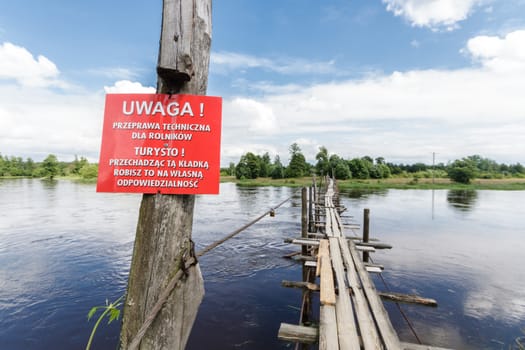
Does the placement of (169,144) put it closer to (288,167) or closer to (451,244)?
(451,244)

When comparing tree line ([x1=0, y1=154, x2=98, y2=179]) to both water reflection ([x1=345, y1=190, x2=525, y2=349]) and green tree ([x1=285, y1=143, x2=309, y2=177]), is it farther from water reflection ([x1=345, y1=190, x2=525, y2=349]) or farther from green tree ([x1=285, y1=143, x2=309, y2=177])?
water reflection ([x1=345, y1=190, x2=525, y2=349])

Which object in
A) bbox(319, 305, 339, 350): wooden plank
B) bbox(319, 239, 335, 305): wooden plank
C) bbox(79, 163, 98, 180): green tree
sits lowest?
bbox(319, 305, 339, 350): wooden plank

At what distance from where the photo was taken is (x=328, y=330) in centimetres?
303

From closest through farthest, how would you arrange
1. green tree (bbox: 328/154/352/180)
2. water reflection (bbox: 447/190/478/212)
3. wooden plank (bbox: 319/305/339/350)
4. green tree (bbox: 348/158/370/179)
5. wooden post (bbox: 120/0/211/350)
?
wooden post (bbox: 120/0/211/350)
wooden plank (bbox: 319/305/339/350)
water reflection (bbox: 447/190/478/212)
green tree (bbox: 328/154/352/180)
green tree (bbox: 348/158/370/179)

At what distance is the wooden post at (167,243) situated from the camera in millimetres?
1665

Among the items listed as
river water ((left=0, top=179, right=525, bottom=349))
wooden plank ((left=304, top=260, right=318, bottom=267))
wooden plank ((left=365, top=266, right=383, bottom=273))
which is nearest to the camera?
wooden plank ((left=365, top=266, right=383, bottom=273))

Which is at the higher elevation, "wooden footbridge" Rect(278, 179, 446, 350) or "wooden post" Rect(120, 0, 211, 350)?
"wooden post" Rect(120, 0, 211, 350)

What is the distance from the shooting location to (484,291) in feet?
32.3

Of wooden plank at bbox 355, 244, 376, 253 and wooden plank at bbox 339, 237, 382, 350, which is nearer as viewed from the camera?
wooden plank at bbox 339, 237, 382, 350

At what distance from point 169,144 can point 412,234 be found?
19.7m

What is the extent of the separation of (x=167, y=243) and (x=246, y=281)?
30.2 feet

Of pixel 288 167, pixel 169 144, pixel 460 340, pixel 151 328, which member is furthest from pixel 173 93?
pixel 288 167

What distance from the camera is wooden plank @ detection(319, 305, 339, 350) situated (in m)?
2.79

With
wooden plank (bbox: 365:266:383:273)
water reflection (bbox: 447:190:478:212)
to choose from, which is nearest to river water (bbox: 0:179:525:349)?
wooden plank (bbox: 365:266:383:273)
